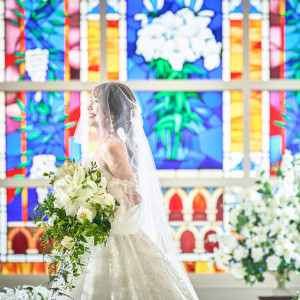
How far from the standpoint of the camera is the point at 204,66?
399 centimetres

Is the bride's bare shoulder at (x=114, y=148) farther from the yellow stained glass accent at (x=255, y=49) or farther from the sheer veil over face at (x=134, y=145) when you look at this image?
the yellow stained glass accent at (x=255, y=49)

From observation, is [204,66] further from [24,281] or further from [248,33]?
[24,281]

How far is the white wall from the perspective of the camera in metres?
3.82

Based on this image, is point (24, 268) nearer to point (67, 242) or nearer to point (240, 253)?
point (67, 242)

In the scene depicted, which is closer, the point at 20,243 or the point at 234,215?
the point at 234,215

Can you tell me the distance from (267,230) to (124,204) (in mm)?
769

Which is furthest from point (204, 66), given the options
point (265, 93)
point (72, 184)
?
point (72, 184)

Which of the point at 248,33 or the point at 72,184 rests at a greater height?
the point at 248,33

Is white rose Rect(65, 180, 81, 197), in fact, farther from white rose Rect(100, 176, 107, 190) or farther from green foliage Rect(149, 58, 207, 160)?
green foliage Rect(149, 58, 207, 160)

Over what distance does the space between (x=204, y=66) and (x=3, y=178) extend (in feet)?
6.11

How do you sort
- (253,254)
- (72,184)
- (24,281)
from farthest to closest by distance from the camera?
1. (24,281)
2. (72,184)
3. (253,254)

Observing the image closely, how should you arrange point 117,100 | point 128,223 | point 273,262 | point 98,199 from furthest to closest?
point 117,100, point 128,223, point 98,199, point 273,262

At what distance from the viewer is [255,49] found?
157 inches

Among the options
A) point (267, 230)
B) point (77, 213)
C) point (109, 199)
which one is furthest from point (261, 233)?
point (77, 213)
